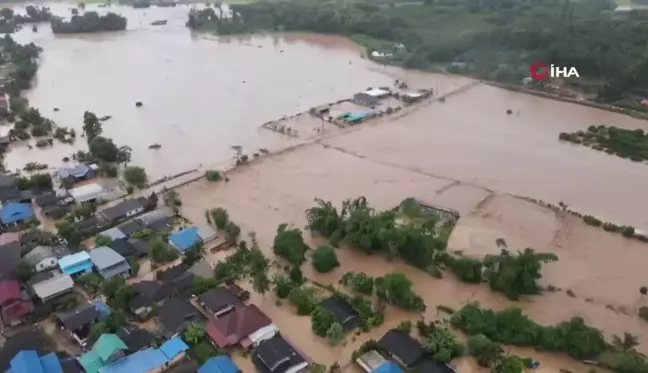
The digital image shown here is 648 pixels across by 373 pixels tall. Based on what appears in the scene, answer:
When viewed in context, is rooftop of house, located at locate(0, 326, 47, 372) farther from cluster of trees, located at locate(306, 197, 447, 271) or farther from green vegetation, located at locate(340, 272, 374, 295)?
cluster of trees, located at locate(306, 197, 447, 271)

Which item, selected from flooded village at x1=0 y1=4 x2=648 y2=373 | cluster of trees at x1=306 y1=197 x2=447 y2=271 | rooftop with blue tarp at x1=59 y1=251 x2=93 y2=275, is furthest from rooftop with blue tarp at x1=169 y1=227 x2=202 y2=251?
cluster of trees at x1=306 y1=197 x2=447 y2=271

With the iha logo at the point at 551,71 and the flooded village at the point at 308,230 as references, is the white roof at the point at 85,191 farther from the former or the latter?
the iha logo at the point at 551,71

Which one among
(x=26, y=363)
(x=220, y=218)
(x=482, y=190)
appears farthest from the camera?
(x=482, y=190)

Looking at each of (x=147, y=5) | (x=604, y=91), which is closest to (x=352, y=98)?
(x=604, y=91)

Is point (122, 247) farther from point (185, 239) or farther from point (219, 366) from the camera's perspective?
point (219, 366)

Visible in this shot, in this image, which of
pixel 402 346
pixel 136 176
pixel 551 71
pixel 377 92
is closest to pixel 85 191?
pixel 136 176

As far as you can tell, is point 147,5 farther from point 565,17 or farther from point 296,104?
point 565,17

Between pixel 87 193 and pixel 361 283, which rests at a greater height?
pixel 87 193

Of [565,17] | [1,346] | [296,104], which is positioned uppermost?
[565,17]
